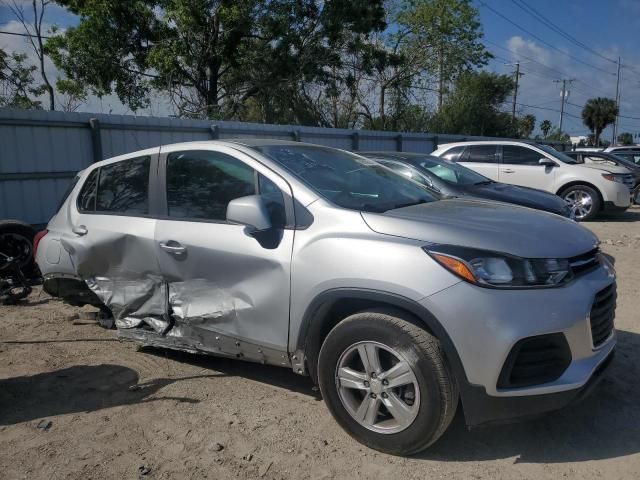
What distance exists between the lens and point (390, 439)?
2955 millimetres

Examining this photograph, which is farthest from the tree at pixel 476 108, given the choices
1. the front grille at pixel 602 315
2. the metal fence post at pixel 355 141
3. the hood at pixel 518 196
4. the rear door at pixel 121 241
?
the front grille at pixel 602 315

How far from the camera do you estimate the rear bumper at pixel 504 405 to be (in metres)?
2.69

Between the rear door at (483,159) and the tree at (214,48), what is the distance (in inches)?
379

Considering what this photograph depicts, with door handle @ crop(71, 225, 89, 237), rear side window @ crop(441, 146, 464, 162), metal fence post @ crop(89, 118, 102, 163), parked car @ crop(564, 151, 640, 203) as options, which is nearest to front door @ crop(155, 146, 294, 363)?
door handle @ crop(71, 225, 89, 237)

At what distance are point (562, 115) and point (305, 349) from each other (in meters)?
63.2

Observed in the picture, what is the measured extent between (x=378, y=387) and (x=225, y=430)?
103cm

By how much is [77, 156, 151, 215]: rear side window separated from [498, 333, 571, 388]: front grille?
2.71m

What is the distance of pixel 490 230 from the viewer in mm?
2986

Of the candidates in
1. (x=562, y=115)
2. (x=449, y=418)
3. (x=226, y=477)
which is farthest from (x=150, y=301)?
(x=562, y=115)

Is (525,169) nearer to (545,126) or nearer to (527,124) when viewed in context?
(527,124)

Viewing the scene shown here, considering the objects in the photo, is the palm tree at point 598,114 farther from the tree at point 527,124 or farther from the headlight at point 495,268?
the headlight at point 495,268

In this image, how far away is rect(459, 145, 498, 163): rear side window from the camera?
12547 mm

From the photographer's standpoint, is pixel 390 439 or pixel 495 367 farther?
pixel 390 439

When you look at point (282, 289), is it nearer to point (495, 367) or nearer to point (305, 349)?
point (305, 349)
